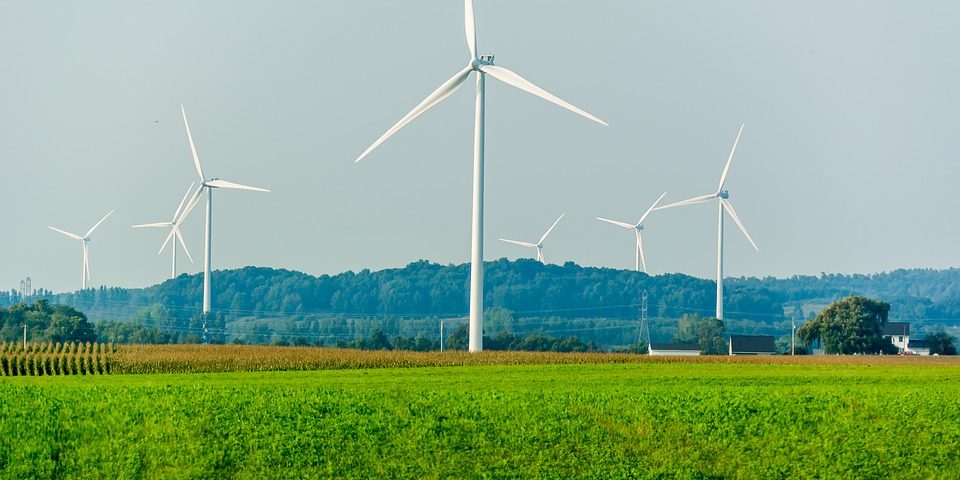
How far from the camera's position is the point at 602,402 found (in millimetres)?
40000

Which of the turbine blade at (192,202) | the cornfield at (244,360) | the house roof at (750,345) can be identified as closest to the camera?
the cornfield at (244,360)

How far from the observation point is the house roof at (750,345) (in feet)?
541

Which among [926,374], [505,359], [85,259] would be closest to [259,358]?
[505,359]

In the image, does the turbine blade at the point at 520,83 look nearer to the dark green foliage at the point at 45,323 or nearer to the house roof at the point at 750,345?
the dark green foliage at the point at 45,323

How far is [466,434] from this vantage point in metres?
36.5

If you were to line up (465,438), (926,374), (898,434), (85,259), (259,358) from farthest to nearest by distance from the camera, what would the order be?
(85,259) < (259,358) < (926,374) < (898,434) < (465,438)

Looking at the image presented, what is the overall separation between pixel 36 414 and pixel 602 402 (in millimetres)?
16276

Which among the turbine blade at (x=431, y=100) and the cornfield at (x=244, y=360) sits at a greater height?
Result: the turbine blade at (x=431, y=100)

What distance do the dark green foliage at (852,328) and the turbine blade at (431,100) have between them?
73004mm

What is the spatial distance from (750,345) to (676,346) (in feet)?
30.4

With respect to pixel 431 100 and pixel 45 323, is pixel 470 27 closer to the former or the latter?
pixel 431 100

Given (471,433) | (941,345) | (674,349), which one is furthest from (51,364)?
(941,345)

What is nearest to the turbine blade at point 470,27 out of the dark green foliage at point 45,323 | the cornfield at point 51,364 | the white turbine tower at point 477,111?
the white turbine tower at point 477,111

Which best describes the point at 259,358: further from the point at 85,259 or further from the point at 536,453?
the point at 85,259
